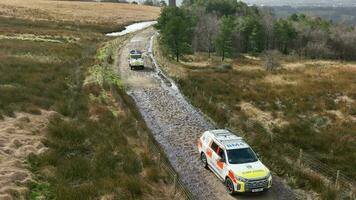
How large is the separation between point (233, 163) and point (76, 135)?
9.17 metres

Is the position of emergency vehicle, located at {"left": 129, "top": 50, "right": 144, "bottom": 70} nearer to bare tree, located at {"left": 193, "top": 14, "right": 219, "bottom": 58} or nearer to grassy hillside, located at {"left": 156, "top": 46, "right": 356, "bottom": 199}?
grassy hillside, located at {"left": 156, "top": 46, "right": 356, "bottom": 199}

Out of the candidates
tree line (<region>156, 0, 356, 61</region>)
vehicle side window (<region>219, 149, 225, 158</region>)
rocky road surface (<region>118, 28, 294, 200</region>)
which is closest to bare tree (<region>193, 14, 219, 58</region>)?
tree line (<region>156, 0, 356, 61</region>)

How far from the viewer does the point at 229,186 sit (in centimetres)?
1903

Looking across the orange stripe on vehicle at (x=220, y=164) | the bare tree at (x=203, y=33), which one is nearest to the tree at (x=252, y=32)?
the bare tree at (x=203, y=33)

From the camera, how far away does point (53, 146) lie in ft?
69.8

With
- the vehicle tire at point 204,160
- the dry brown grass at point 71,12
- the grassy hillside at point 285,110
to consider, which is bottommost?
the grassy hillside at point 285,110

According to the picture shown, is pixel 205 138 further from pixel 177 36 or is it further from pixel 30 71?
pixel 177 36

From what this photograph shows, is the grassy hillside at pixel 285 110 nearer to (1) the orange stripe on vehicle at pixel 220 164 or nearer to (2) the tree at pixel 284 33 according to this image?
(1) the orange stripe on vehicle at pixel 220 164

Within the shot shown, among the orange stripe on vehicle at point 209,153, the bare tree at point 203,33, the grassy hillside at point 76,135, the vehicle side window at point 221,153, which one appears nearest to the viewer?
the grassy hillside at point 76,135

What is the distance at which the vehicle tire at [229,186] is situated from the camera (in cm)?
1869

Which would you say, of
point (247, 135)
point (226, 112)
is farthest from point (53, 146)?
point (226, 112)

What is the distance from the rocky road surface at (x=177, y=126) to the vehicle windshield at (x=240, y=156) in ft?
4.67

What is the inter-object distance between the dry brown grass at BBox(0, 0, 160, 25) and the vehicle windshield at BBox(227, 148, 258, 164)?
102767 millimetres

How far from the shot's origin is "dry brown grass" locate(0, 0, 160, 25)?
119125 millimetres
